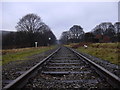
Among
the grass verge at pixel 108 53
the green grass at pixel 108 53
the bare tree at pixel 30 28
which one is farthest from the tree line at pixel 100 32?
the green grass at pixel 108 53

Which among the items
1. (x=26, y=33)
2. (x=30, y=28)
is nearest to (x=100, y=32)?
(x=30, y=28)

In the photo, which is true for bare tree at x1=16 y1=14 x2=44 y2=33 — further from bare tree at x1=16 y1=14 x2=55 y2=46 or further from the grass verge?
the grass verge

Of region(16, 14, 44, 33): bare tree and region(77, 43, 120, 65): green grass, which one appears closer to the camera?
region(77, 43, 120, 65): green grass

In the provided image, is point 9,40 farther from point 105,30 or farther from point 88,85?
point 88,85

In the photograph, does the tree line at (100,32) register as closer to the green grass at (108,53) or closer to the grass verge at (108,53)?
the grass verge at (108,53)

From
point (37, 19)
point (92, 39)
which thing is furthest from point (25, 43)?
point (92, 39)

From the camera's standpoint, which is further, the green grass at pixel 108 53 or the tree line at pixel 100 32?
the tree line at pixel 100 32

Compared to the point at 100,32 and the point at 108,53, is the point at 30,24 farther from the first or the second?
the point at 108,53

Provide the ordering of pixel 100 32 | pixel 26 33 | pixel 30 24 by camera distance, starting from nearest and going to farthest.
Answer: pixel 26 33, pixel 30 24, pixel 100 32

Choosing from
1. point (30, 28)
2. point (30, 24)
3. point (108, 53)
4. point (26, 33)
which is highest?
point (30, 24)

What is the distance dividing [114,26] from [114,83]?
362 feet

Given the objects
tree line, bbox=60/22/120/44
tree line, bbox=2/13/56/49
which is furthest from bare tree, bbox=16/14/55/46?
tree line, bbox=60/22/120/44

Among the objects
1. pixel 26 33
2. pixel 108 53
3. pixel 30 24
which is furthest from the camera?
pixel 30 24

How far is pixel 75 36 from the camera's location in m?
Answer: 119
